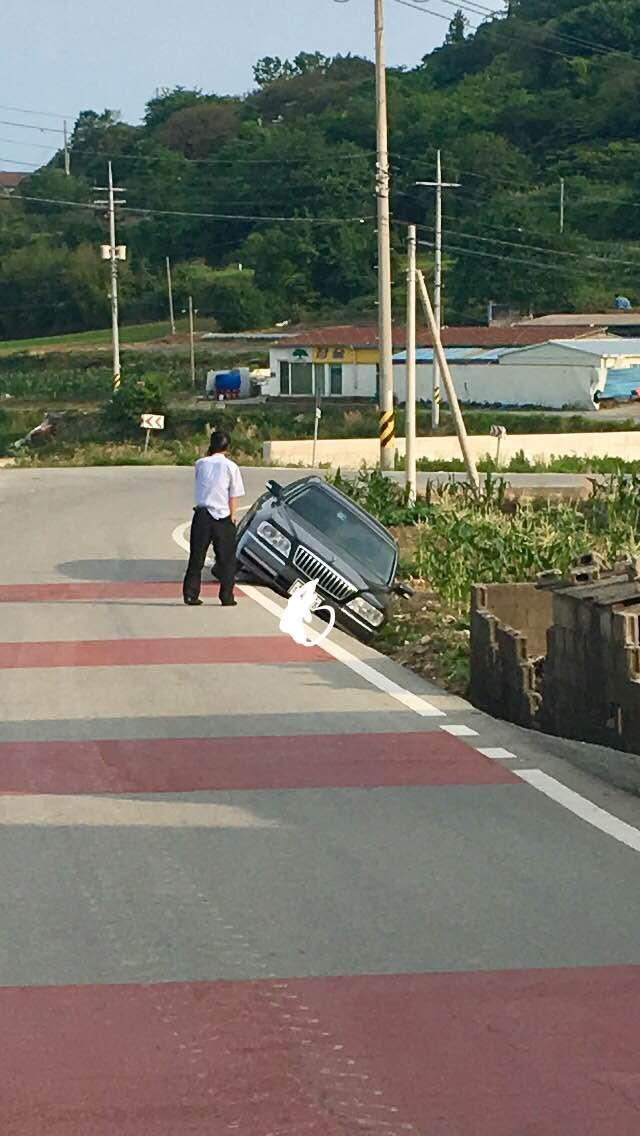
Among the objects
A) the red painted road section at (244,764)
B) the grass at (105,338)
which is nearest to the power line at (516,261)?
the grass at (105,338)

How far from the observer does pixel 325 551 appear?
61.1 feet

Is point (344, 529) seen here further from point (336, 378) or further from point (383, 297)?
point (336, 378)

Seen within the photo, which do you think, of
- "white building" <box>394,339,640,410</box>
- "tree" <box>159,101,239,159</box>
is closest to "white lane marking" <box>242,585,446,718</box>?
"white building" <box>394,339,640,410</box>

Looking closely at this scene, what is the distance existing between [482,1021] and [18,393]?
94.9 m

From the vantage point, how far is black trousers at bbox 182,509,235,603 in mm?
17594

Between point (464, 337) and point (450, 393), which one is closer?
point (450, 393)

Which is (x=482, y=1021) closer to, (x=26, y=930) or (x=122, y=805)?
(x=26, y=930)

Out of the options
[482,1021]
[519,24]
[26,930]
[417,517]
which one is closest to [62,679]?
[26,930]

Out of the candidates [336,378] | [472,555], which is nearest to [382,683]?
[472,555]

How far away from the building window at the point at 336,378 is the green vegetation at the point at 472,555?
2434 inches

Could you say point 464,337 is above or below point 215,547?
below

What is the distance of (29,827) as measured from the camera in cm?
869

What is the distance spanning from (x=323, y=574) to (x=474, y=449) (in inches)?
1389

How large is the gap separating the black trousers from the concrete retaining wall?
3200cm
